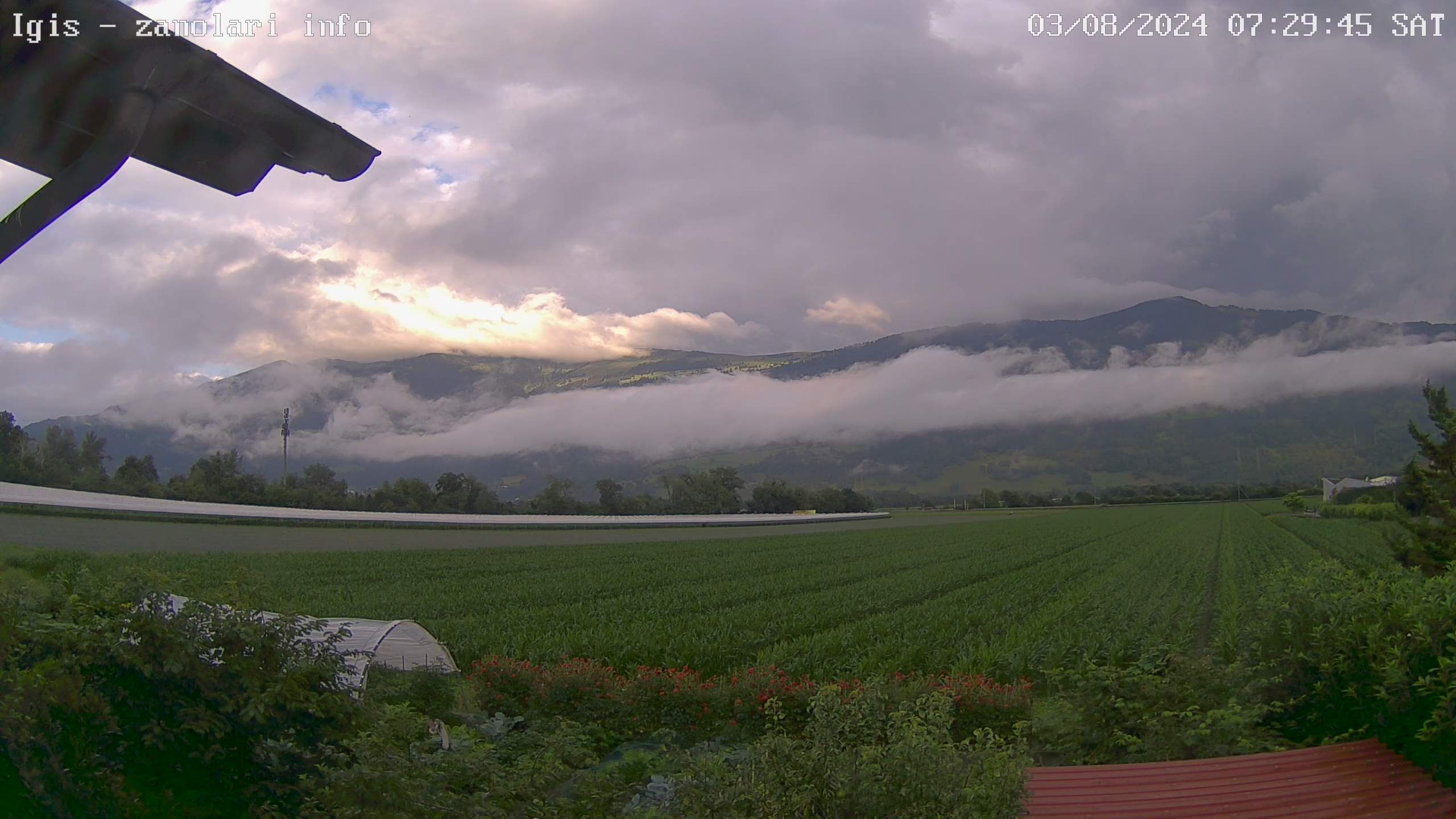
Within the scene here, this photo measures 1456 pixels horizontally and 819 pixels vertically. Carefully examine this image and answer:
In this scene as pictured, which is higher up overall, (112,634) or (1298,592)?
(112,634)

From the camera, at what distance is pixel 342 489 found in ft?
273

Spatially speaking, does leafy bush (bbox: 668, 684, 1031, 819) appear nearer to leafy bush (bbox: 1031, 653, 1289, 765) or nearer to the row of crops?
the row of crops

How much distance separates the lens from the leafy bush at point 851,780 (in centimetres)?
346

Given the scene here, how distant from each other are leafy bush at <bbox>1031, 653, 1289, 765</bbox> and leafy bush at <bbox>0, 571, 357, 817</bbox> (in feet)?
19.1

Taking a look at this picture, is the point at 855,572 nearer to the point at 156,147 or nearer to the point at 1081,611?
the point at 1081,611

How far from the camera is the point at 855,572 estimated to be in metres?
31.0

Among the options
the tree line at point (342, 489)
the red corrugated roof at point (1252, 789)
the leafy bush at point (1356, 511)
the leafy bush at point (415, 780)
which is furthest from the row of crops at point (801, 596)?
the tree line at point (342, 489)

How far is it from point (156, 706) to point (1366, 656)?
7.25 meters

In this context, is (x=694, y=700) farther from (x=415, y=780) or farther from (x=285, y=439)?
(x=285, y=439)

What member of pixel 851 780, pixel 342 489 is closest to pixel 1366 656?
pixel 851 780

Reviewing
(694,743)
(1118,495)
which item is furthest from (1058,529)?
(1118,495)

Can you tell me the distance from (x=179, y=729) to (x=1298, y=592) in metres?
7.80

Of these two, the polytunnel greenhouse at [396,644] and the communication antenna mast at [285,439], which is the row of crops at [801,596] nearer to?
the polytunnel greenhouse at [396,644]

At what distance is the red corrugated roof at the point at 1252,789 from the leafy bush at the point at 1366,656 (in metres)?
0.29
